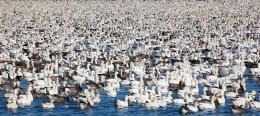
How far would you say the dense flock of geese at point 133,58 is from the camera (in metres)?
34.6

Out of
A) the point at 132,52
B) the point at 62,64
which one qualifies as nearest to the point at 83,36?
the point at 132,52

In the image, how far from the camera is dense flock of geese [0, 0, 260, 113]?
34.6 m

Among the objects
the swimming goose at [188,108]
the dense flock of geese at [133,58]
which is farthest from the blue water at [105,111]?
the dense flock of geese at [133,58]

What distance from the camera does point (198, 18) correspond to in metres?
74.8

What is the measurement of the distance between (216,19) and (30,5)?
2686 cm

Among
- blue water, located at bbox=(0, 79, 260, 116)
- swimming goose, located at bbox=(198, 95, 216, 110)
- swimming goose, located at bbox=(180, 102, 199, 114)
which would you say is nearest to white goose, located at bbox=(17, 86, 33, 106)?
blue water, located at bbox=(0, 79, 260, 116)

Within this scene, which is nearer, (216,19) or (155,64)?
(155,64)

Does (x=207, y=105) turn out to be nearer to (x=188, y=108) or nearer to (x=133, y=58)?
(x=188, y=108)

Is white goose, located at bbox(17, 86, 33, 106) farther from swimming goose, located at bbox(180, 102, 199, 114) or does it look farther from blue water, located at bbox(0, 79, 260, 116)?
swimming goose, located at bbox(180, 102, 199, 114)

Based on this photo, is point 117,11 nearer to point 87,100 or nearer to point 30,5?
point 30,5

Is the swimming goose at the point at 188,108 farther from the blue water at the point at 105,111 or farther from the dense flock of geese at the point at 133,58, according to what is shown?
the blue water at the point at 105,111

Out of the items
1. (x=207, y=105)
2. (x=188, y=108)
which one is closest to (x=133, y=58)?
(x=207, y=105)

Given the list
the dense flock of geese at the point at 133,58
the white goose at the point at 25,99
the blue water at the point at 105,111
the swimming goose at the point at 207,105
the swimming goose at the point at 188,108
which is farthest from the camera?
the dense flock of geese at the point at 133,58

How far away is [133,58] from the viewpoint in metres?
46.2
